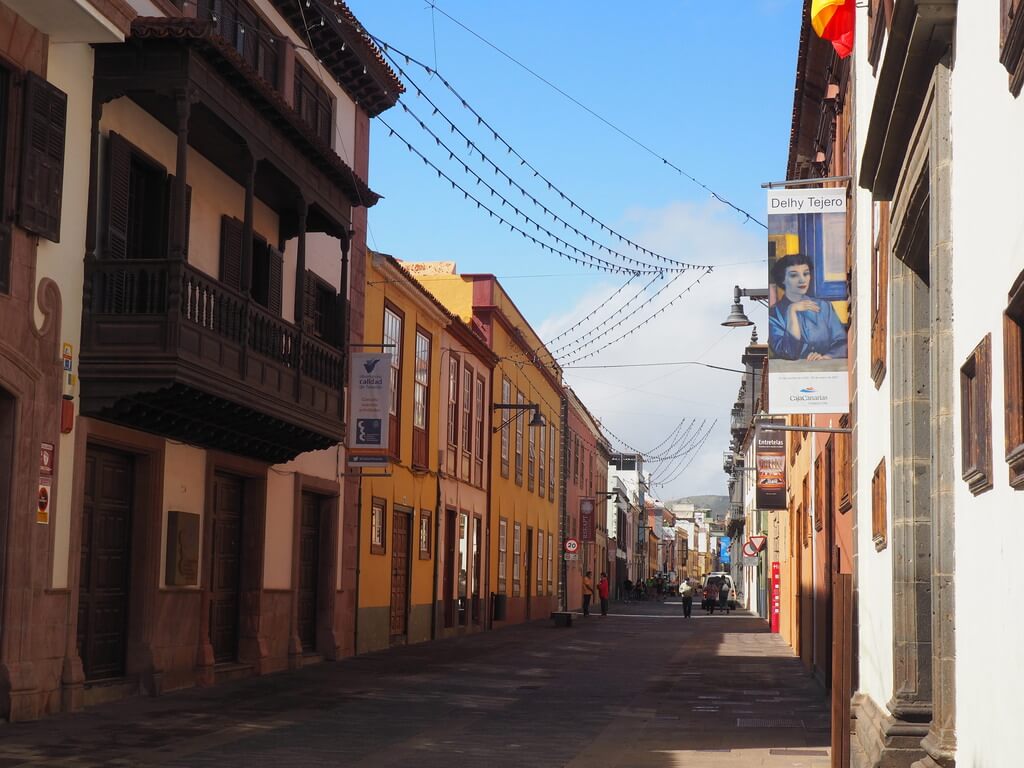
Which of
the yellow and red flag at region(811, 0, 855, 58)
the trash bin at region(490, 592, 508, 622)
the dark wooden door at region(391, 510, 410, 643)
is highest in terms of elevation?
the yellow and red flag at region(811, 0, 855, 58)

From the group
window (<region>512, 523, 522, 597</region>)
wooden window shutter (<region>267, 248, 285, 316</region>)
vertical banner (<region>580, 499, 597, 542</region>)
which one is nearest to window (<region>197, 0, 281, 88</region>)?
wooden window shutter (<region>267, 248, 285, 316</region>)

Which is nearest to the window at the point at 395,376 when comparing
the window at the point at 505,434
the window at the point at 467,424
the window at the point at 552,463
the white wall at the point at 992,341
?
the window at the point at 467,424

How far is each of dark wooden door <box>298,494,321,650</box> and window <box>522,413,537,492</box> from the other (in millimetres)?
22518

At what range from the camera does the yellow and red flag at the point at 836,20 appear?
44.7ft

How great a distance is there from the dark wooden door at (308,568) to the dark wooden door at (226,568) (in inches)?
90.1

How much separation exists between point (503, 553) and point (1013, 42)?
36630 mm

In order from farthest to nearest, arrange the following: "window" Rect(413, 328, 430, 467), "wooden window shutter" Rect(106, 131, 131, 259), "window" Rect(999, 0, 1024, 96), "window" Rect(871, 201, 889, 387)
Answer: "window" Rect(413, 328, 430, 467)
"wooden window shutter" Rect(106, 131, 131, 259)
"window" Rect(871, 201, 889, 387)
"window" Rect(999, 0, 1024, 96)

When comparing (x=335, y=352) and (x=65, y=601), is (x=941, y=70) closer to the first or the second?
(x=65, y=601)

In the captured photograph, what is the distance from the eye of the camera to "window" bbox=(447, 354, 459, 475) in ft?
111

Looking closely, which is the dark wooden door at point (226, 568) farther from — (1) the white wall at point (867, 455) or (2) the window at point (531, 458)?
(2) the window at point (531, 458)

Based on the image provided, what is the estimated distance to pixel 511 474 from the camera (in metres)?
42.7

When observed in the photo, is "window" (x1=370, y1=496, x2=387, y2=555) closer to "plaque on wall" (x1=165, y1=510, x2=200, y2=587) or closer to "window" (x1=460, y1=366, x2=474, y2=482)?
"window" (x1=460, y1=366, x2=474, y2=482)

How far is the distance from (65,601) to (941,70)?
10257mm

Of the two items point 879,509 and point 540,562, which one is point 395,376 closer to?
point 879,509
